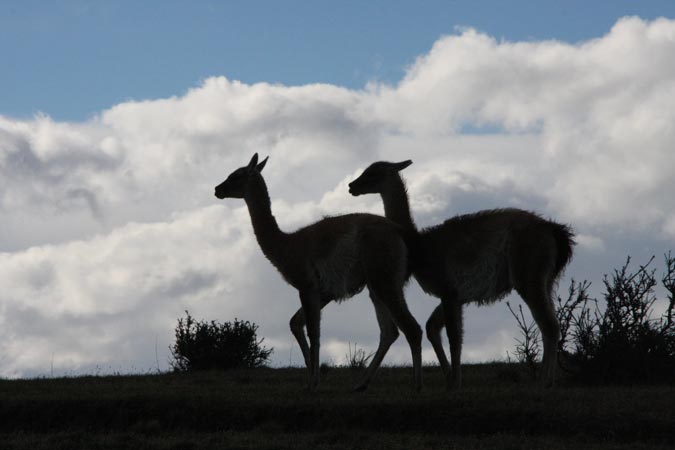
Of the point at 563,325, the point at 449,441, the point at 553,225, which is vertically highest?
the point at 553,225

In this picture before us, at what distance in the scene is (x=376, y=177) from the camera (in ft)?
45.1

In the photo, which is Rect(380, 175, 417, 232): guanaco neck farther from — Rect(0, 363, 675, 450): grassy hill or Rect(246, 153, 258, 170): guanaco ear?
Rect(0, 363, 675, 450): grassy hill

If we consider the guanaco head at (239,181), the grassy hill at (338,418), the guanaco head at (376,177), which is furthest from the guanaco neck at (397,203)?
the grassy hill at (338,418)

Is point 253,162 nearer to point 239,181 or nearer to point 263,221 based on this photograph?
point 239,181

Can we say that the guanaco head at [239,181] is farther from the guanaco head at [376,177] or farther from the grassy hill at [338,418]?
the grassy hill at [338,418]

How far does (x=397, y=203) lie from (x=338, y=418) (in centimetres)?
388

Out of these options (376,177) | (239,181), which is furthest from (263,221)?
(376,177)

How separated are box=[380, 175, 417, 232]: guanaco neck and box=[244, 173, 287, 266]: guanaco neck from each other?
165cm

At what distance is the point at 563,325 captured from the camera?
46.6 feet

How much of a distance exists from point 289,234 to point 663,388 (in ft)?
17.8

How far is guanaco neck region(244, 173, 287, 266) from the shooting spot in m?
12.8

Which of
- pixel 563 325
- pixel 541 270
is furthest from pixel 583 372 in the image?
pixel 541 270

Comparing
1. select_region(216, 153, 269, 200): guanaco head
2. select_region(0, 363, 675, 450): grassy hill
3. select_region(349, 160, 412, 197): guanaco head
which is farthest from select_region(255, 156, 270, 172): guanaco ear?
select_region(0, 363, 675, 450): grassy hill

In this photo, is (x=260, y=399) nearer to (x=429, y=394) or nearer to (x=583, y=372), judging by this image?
(x=429, y=394)
